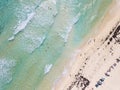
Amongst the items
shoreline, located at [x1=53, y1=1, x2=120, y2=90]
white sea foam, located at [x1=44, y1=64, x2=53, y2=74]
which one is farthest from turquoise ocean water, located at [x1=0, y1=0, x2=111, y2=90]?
shoreline, located at [x1=53, y1=1, x2=120, y2=90]

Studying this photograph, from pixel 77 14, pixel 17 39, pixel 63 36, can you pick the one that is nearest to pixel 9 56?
pixel 17 39

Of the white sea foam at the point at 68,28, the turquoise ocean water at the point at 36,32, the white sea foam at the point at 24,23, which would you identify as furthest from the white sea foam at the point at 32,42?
the white sea foam at the point at 68,28

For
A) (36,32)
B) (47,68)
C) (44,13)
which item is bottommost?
(47,68)

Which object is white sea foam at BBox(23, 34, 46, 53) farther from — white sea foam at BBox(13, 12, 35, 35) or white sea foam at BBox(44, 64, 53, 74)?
white sea foam at BBox(44, 64, 53, 74)

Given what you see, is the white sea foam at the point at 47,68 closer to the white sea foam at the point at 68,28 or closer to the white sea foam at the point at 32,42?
the white sea foam at the point at 32,42

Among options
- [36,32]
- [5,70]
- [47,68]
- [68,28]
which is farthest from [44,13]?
[5,70]

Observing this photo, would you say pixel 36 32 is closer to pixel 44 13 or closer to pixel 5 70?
pixel 44 13
